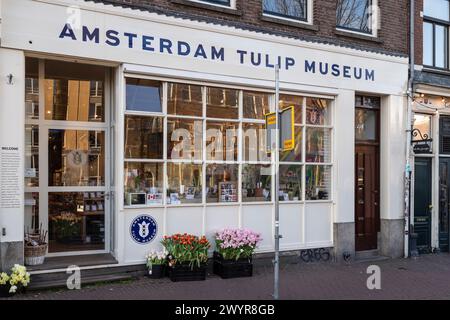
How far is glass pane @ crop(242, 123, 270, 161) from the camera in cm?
971

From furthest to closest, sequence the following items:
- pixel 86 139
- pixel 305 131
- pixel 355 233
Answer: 1. pixel 355 233
2. pixel 305 131
3. pixel 86 139

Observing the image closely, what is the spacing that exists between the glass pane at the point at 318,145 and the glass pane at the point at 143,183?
3.31 meters

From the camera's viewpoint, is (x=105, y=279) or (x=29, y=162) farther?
(x=29, y=162)

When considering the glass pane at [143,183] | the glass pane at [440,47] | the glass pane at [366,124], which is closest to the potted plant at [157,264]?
the glass pane at [143,183]

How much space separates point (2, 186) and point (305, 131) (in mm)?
5851

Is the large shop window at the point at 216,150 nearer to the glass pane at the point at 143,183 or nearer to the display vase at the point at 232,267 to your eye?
the glass pane at the point at 143,183

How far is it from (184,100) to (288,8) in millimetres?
3127

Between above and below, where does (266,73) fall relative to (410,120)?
above

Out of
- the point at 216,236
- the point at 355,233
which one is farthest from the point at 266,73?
the point at 355,233

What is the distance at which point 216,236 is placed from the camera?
895cm

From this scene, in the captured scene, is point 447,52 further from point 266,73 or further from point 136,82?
point 136,82

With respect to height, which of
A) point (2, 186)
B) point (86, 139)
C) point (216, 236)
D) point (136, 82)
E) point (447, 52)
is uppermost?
point (447, 52)

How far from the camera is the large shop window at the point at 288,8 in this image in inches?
392

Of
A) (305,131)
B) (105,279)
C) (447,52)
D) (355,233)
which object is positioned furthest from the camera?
(447,52)
